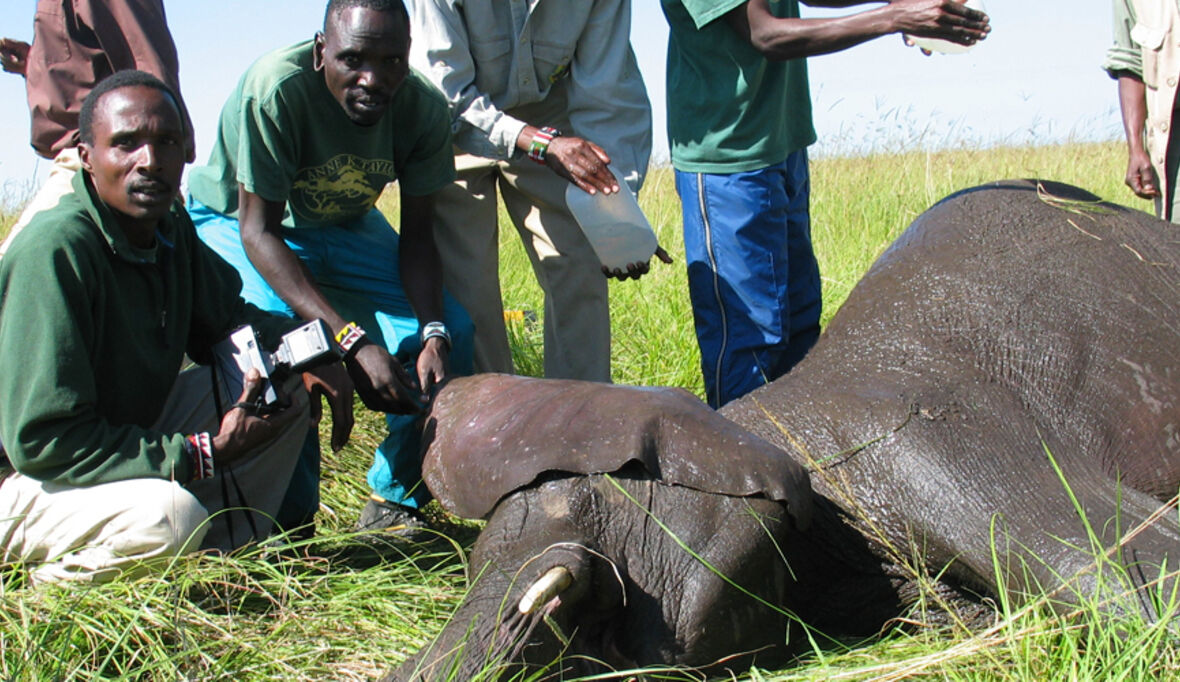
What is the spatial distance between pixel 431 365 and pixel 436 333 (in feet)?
0.56

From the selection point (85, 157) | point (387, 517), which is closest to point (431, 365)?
point (387, 517)

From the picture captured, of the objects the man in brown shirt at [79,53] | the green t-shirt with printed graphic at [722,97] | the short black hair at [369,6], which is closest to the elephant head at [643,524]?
the short black hair at [369,6]

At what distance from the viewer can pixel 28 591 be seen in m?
2.67

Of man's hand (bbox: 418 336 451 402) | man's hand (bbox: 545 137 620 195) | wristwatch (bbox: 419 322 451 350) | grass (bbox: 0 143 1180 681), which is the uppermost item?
man's hand (bbox: 545 137 620 195)

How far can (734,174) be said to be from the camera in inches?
163

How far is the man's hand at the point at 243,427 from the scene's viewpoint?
293 centimetres

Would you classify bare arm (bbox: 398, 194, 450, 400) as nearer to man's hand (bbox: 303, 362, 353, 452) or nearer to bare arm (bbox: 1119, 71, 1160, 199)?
man's hand (bbox: 303, 362, 353, 452)

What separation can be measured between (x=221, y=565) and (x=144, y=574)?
182 mm

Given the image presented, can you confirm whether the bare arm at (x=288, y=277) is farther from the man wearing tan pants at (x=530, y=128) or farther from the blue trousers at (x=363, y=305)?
the man wearing tan pants at (x=530, y=128)

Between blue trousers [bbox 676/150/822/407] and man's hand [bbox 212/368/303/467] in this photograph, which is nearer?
man's hand [bbox 212/368/303/467]

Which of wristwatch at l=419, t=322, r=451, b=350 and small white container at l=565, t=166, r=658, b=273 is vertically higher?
small white container at l=565, t=166, r=658, b=273

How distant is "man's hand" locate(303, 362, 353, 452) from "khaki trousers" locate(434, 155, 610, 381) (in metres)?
0.86

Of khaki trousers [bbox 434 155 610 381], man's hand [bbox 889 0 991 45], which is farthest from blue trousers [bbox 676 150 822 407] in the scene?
man's hand [bbox 889 0 991 45]

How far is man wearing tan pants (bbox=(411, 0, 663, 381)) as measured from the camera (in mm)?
4027
